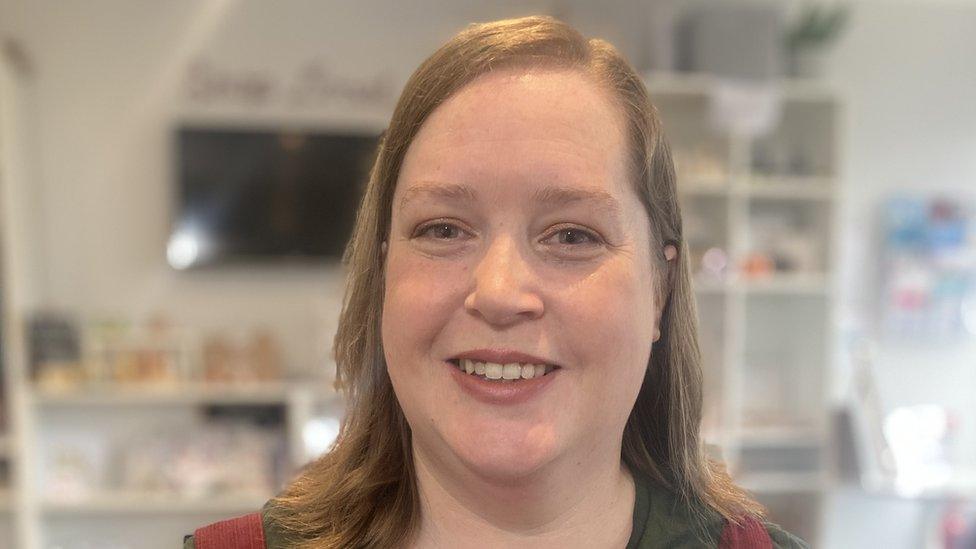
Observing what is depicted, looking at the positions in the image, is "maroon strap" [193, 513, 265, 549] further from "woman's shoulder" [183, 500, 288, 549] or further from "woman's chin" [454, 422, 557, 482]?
"woman's chin" [454, 422, 557, 482]

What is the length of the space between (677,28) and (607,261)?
2473mm

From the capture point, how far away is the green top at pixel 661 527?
78 centimetres

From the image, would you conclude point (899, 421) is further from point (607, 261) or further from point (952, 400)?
point (607, 261)

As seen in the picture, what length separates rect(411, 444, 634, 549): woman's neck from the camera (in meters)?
0.72

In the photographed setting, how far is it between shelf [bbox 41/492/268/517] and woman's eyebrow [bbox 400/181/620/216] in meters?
2.17

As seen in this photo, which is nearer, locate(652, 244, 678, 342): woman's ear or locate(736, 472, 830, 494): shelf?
locate(652, 244, 678, 342): woman's ear

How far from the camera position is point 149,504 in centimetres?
261

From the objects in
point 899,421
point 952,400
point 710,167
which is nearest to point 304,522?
point 710,167

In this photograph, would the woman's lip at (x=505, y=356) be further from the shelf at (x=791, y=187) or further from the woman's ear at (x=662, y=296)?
the shelf at (x=791, y=187)

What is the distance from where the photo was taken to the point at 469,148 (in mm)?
687

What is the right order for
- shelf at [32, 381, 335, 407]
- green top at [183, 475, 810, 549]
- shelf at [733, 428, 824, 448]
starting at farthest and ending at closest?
shelf at [733, 428, 824, 448], shelf at [32, 381, 335, 407], green top at [183, 475, 810, 549]

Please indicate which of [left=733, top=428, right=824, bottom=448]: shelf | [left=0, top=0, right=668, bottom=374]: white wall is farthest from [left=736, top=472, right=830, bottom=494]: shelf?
[left=0, top=0, right=668, bottom=374]: white wall

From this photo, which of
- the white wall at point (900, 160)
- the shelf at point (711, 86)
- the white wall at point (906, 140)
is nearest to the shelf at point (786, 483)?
the white wall at point (900, 160)

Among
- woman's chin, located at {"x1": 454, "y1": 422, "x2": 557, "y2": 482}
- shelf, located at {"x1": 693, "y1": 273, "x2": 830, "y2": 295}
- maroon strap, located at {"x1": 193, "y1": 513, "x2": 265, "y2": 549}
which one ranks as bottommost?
maroon strap, located at {"x1": 193, "y1": 513, "x2": 265, "y2": 549}
